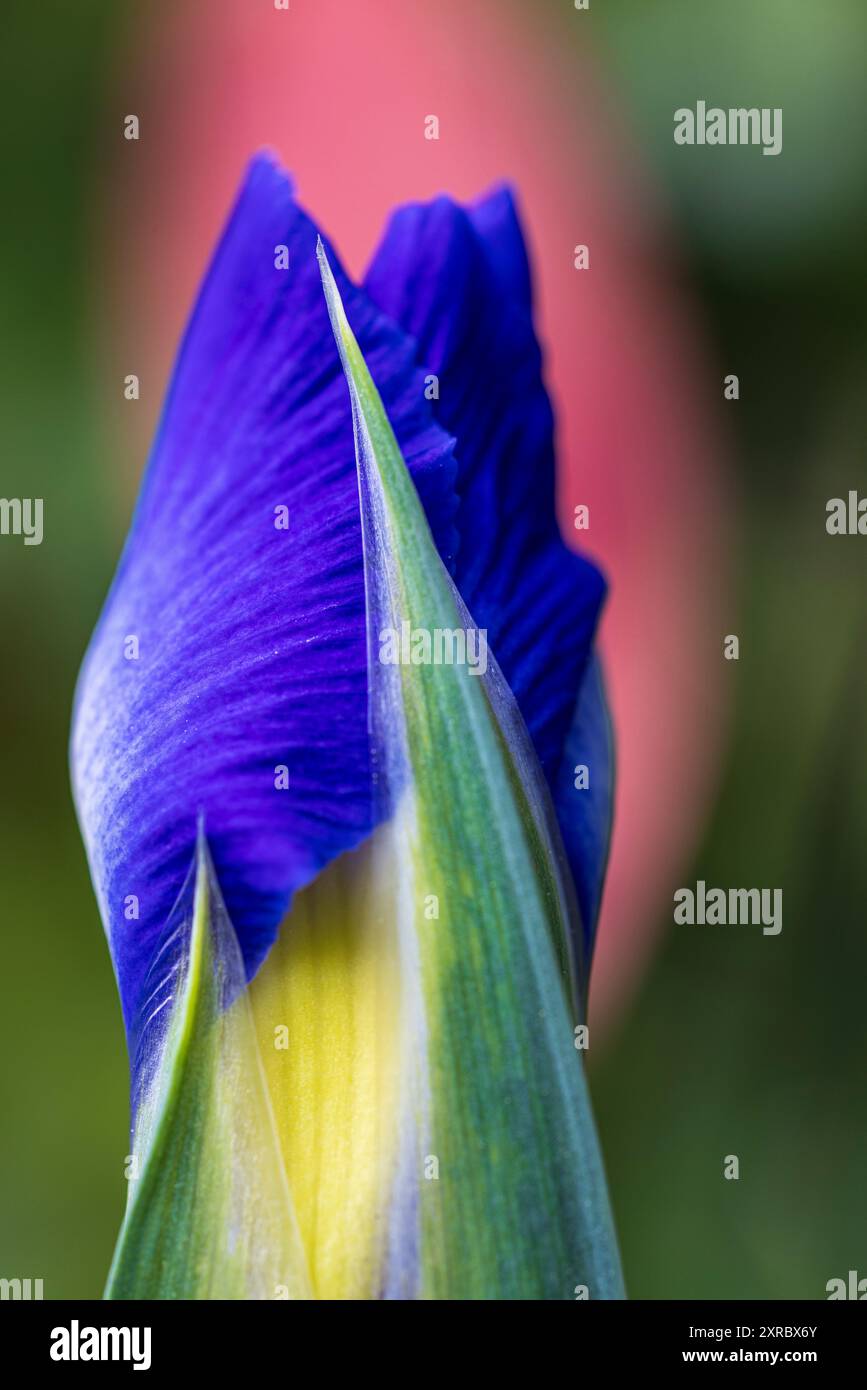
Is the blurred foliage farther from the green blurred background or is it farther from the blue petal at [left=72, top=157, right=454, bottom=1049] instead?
the blue petal at [left=72, top=157, right=454, bottom=1049]

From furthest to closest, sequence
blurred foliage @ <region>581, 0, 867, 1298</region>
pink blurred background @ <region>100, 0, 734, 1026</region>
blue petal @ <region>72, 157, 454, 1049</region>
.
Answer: pink blurred background @ <region>100, 0, 734, 1026</region>
blurred foliage @ <region>581, 0, 867, 1298</region>
blue petal @ <region>72, 157, 454, 1049</region>

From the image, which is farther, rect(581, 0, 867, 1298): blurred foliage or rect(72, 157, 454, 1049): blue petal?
rect(581, 0, 867, 1298): blurred foliage

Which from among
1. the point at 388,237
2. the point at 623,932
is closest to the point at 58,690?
the point at 623,932

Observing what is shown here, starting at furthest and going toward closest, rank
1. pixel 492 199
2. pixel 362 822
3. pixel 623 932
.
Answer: pixel 623 932
pixel 492 199
pixel 362 822

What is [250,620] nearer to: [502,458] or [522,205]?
[502,458]

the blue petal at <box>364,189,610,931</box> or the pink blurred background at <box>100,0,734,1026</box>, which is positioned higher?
the pink blurred background at <box>100,0,734,1026</box>

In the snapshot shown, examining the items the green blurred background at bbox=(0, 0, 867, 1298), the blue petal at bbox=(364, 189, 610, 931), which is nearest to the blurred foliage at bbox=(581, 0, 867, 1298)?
the green blurred background at bbox=(0, 0, 867, 1298)

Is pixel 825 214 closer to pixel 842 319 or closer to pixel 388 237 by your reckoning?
pixel 842 319

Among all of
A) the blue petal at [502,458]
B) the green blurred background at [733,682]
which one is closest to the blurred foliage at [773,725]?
the green blurred background at [733,682]
